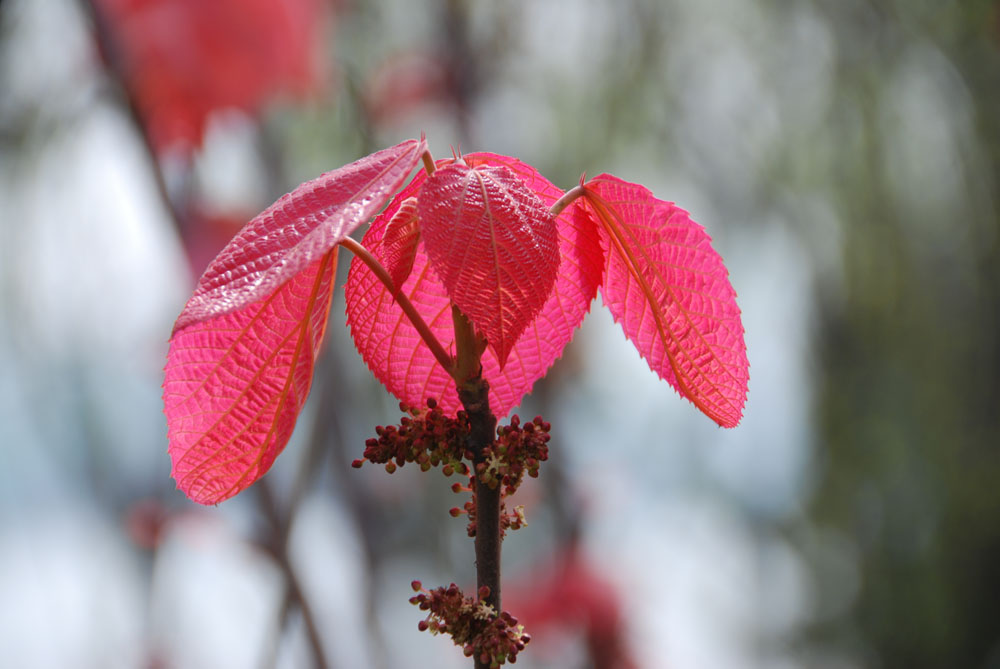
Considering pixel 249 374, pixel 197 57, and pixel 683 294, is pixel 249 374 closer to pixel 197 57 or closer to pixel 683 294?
pixel 683 294

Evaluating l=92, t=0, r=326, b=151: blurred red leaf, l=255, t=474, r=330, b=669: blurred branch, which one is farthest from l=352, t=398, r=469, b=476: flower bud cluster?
l=92, t=0, r=326, b=151: blurred red leaf

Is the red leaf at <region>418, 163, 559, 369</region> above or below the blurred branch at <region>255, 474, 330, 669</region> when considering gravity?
below

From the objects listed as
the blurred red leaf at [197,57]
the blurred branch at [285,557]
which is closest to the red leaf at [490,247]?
the blurred branch at [285,557]

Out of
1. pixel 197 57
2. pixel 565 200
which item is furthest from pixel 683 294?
pixel 197 57

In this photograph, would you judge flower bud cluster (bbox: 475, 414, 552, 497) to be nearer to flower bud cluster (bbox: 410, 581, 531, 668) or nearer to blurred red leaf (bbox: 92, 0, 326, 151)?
flower bud cluster (bbox: 410, 581, 531, 668)

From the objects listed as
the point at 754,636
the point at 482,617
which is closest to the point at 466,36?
the point at 482,617

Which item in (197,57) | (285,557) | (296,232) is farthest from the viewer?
(197,57)

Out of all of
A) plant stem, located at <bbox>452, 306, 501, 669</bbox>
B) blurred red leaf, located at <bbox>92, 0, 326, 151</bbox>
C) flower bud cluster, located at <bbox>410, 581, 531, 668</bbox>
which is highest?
blurred red leaf, located at <bbox>92, 0, 326, 151</bbox>
